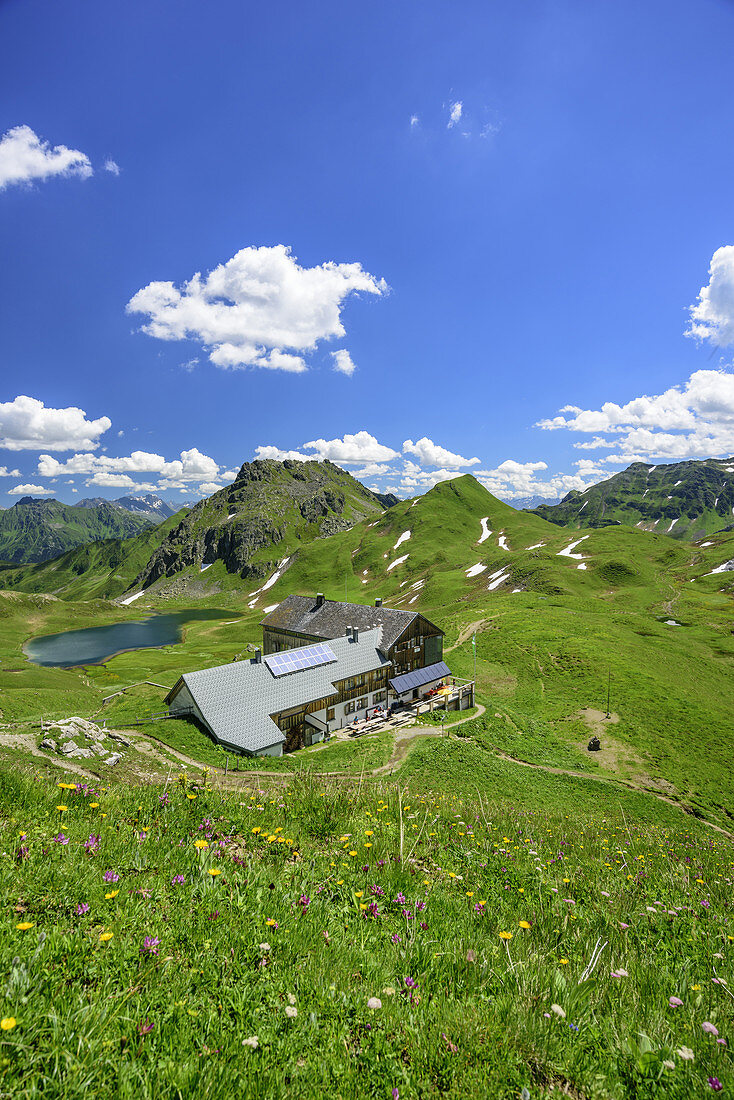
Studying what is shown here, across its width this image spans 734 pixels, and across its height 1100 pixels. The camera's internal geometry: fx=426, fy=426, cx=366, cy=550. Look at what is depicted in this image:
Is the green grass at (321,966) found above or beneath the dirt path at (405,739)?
above

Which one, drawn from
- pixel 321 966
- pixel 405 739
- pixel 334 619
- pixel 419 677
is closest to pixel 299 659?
pixel 405 739

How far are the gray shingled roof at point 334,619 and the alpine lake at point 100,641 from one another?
2508 inches

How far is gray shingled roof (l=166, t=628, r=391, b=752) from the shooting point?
3444cm

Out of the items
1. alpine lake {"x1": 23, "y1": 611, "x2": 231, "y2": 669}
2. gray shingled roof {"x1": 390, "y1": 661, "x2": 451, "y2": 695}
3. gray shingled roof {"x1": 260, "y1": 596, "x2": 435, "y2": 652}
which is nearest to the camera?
gray shingled roof {"x1": 390, "y1": 661, "x2": 451, "y2": 695}

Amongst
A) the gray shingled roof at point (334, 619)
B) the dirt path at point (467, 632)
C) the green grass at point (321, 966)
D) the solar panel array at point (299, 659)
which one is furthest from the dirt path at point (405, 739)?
the green grass at point (321, 966)

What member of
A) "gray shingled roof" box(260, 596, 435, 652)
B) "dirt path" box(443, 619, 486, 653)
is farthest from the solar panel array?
"dirt path" box(443, 619, 486, 653)

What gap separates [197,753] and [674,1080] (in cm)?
3288

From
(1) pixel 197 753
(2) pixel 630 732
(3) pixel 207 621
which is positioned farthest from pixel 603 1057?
(3) pixel 207 621

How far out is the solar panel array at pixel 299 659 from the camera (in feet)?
137

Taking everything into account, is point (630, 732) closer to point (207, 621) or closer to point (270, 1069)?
point (270, 1069)

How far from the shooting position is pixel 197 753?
101ft

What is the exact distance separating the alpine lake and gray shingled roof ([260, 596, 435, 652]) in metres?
63.7

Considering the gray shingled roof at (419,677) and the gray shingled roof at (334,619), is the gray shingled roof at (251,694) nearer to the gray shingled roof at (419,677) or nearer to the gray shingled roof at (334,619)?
the gray shingled roof at (419,677)

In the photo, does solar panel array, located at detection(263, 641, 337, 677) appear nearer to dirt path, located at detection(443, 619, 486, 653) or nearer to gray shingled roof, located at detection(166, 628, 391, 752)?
gray shingled roof, located at detection(166, 628, 391, 752)
